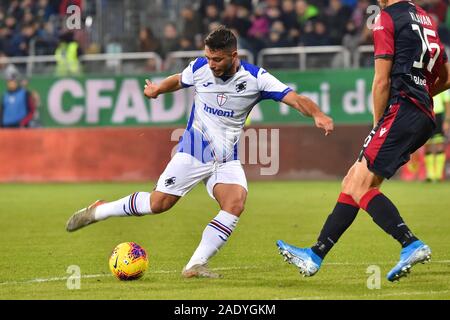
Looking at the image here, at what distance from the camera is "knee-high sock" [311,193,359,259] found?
8.30m

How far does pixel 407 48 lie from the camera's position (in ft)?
26.7

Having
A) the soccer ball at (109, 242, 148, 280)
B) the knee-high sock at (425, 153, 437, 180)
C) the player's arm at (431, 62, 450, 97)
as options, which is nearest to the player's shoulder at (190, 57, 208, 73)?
the soccer ball at (109, 242, 148, 280)

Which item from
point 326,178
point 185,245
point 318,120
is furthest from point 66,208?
point 318,120

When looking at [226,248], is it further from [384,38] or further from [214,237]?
[384,38]

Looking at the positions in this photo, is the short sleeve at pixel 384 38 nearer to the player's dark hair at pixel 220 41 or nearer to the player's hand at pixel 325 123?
the player's hand at pixel 325 123

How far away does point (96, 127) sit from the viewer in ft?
76.9

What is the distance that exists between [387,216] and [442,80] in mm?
1365

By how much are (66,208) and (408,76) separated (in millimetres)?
9065

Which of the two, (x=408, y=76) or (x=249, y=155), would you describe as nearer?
(x=408, y=76)

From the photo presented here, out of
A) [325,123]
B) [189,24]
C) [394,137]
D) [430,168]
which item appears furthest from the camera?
[189,24]

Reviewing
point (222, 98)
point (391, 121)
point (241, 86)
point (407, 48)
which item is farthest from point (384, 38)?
point (222, 98)

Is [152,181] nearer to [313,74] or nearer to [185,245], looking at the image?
[313,74]

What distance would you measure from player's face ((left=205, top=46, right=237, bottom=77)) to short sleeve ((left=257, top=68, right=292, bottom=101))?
292 millimetres

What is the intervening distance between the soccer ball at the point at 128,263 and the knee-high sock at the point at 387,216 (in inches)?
75.2
